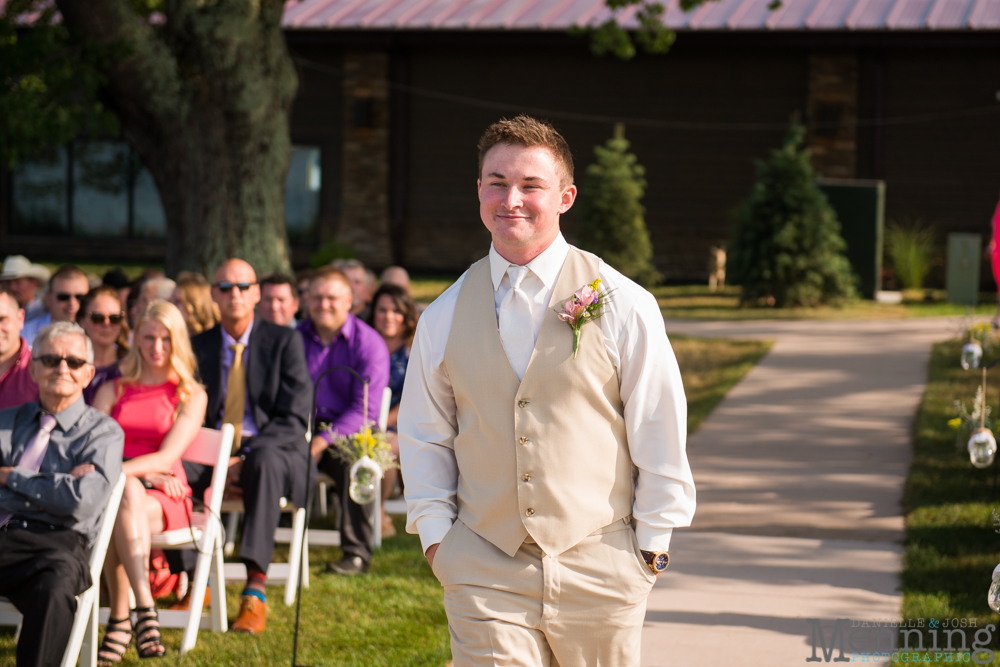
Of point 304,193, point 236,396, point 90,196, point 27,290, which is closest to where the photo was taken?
point 236,396

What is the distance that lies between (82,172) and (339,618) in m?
20.3

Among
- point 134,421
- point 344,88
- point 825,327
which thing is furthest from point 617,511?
point 344,88

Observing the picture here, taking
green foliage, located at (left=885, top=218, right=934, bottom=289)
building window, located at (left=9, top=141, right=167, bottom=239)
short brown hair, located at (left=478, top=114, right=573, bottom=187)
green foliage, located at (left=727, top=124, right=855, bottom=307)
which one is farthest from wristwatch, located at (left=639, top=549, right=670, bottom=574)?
building window, located at (left=9, top=141, right=167, bottom=239)

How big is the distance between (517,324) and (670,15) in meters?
19.2

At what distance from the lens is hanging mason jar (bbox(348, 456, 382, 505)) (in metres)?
4.91

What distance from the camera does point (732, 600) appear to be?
217 inches

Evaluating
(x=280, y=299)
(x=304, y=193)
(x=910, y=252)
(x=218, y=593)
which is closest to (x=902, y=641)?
(x=218, y=593)

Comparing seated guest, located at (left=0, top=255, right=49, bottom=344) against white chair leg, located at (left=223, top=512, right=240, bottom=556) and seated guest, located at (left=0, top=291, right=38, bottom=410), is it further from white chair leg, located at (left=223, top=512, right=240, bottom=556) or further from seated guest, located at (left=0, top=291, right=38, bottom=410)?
white chair leg, located at (left=223, top=512, right=240, bottom=556)

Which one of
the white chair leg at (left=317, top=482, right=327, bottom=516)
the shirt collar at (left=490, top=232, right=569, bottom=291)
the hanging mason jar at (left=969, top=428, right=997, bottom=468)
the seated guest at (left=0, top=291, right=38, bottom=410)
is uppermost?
the shirt collar at (left=490, top=232, right=569, bottom=291)

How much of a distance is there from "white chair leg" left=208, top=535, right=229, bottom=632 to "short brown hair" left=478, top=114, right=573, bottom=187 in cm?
312

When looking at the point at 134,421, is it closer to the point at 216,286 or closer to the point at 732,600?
the point at 216,286

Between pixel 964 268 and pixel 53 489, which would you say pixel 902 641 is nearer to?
pixel 53 489

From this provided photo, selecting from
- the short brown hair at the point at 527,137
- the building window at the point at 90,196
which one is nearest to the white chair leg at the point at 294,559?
the short brown hair at the point at 527,137

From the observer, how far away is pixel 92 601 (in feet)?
14.6
